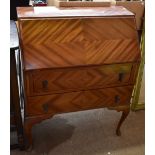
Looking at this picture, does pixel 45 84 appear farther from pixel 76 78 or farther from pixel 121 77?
pixel 121 77

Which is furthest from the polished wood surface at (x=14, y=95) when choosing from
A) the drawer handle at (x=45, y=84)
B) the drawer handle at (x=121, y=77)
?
the drawer handle at (x=121, y=77)

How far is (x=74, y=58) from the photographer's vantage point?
1.57m

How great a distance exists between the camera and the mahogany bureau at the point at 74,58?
1.51 meters

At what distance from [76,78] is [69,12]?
460 millimetres

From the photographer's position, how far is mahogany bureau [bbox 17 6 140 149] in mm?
1513

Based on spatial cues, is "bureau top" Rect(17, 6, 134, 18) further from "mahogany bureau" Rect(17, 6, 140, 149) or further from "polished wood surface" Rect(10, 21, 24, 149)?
"polished wood surface" Rect(10, 21, 24, 149)

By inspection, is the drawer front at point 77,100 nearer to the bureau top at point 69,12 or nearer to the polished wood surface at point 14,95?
the polished wood surface at point 14,95

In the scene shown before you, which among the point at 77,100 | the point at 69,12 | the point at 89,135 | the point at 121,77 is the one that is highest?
the point at 69,12

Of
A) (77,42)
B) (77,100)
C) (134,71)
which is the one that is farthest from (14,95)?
(134,71)
